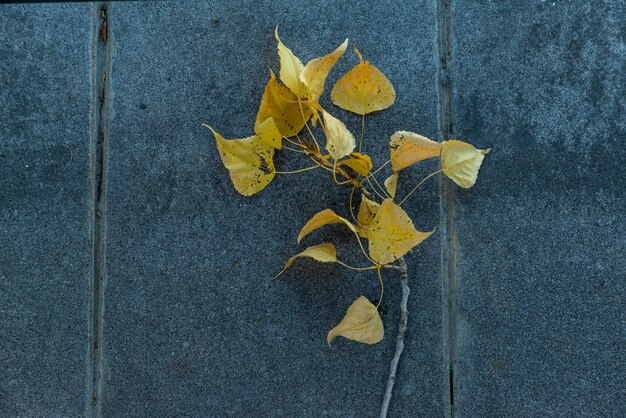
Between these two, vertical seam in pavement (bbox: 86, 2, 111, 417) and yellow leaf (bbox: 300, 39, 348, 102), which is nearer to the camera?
yellow leaf (bbox: 300, 39, 348, 102)

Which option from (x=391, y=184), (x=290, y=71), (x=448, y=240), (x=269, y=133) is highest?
(x=290, y=71)

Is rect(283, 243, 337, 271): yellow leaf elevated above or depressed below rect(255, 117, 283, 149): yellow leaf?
below

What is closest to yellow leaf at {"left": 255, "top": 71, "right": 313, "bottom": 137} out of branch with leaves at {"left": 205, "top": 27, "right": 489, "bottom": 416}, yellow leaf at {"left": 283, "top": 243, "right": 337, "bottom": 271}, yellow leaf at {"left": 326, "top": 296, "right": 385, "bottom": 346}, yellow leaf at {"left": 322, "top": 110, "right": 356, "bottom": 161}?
branch with leaves at {"left": 205, "top": 27, "right": 489, "bottom": 416}

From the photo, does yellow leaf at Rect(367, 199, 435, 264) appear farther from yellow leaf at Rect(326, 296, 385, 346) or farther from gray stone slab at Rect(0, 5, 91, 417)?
gray stone slab at Rect(0, 5, 91, 417)

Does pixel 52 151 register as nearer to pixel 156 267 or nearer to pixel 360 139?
pixel 156 267

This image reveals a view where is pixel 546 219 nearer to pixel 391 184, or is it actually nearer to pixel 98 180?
pixel 391 184

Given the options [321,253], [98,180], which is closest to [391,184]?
[321,253]
